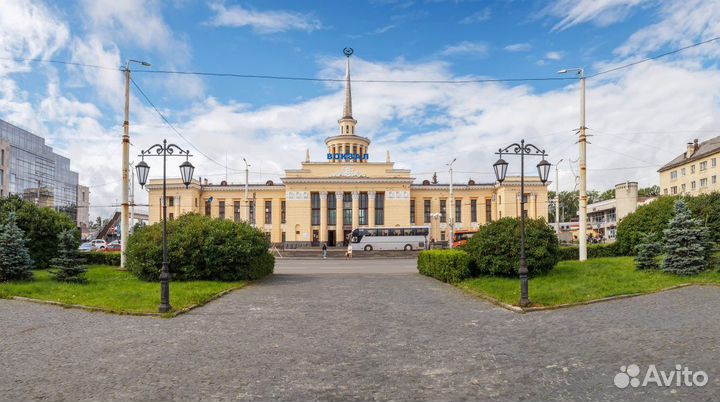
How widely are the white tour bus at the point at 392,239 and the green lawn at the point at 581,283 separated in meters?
34.9

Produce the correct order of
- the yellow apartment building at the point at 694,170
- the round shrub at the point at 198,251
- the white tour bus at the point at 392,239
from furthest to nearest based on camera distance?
the yellow apartment building at the point at 694,170 < the white tour bus at the point at 392,239 < the round shrub at the point at 198,251

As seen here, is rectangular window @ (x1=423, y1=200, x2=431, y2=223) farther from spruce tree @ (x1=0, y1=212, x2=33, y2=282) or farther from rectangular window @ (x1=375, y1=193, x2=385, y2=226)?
spruce tree @ (x1=0, y1=212, x2=33, y2=282)

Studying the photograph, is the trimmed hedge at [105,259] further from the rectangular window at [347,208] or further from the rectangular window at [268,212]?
the rectangular window at [268,212]

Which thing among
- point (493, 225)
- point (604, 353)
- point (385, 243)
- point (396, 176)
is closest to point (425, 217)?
point (396, 176)

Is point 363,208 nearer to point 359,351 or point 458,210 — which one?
point 458,210

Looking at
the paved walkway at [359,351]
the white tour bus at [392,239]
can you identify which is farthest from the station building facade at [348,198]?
the paved walkway at [359,351]

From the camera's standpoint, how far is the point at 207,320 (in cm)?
1083

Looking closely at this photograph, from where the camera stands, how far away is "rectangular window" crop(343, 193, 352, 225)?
69000 millimetres

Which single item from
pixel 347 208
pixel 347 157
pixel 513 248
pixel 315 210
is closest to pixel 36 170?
pixel 315 210

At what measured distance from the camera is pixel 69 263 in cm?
1587

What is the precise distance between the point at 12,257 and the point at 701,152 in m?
83.7

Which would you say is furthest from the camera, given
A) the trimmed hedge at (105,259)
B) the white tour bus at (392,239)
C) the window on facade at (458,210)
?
the window on facade at (458,210)

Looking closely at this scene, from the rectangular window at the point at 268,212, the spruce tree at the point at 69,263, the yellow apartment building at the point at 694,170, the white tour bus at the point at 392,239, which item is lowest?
the white tour bus at the point at 392,239

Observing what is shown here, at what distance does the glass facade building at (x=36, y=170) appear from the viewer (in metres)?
88.7
